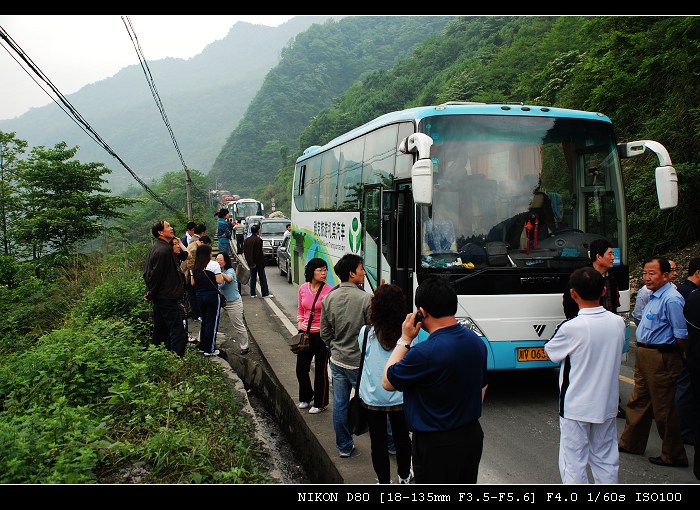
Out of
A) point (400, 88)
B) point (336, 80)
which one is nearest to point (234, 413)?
point (400, 88)

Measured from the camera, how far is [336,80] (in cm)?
12312

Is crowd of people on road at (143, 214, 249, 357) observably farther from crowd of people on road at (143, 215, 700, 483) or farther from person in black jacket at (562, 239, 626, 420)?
person in black jacket at (562, 239, 626, 420)

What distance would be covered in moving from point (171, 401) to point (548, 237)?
14.3ft

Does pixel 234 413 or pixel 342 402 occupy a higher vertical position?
pixel 342 402

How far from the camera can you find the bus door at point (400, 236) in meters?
6.55

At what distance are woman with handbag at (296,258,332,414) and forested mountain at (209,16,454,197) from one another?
10100 centimetres

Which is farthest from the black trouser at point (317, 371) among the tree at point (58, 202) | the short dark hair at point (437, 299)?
the tree at point (58, 202)

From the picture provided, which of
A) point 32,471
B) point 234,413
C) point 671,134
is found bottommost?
point 234,413

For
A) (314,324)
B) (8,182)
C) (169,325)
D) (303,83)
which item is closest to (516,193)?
→ (314,324)

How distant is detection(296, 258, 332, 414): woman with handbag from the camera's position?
5508 millimetres

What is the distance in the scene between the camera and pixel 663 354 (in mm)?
4625

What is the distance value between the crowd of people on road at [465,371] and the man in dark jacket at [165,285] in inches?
83.0
